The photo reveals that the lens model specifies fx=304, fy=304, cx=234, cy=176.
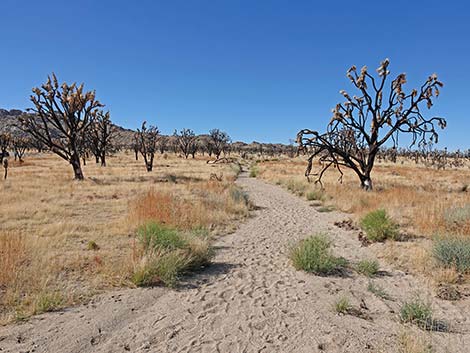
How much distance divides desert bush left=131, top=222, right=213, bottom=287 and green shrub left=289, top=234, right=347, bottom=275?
76.7 inches

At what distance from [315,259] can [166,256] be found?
310 cm

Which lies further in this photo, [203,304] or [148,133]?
[148,133]

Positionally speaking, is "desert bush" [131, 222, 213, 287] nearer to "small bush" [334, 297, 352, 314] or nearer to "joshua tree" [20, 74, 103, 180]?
"small bush" [334, 297, 352, 314]

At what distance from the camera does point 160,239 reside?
6512 millimetres

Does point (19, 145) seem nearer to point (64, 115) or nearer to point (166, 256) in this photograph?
point (64, 115)

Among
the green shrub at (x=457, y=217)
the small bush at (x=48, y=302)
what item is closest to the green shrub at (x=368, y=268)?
the green shrub at (x=457, y=217)

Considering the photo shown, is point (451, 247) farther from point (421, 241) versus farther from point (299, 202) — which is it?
point (299, 202)

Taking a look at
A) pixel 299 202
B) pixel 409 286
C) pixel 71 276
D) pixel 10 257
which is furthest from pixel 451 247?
pixel 299 202

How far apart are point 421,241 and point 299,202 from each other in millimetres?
8752

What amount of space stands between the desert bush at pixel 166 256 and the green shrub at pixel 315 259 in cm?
195

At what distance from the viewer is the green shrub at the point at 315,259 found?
6.36m

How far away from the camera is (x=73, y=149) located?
70.1 ft

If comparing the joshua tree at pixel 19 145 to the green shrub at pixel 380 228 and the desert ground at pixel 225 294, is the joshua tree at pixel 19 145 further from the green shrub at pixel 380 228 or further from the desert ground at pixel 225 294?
the green shrub at pixel 380 228

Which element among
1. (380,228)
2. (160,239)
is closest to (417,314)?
(380,228)
